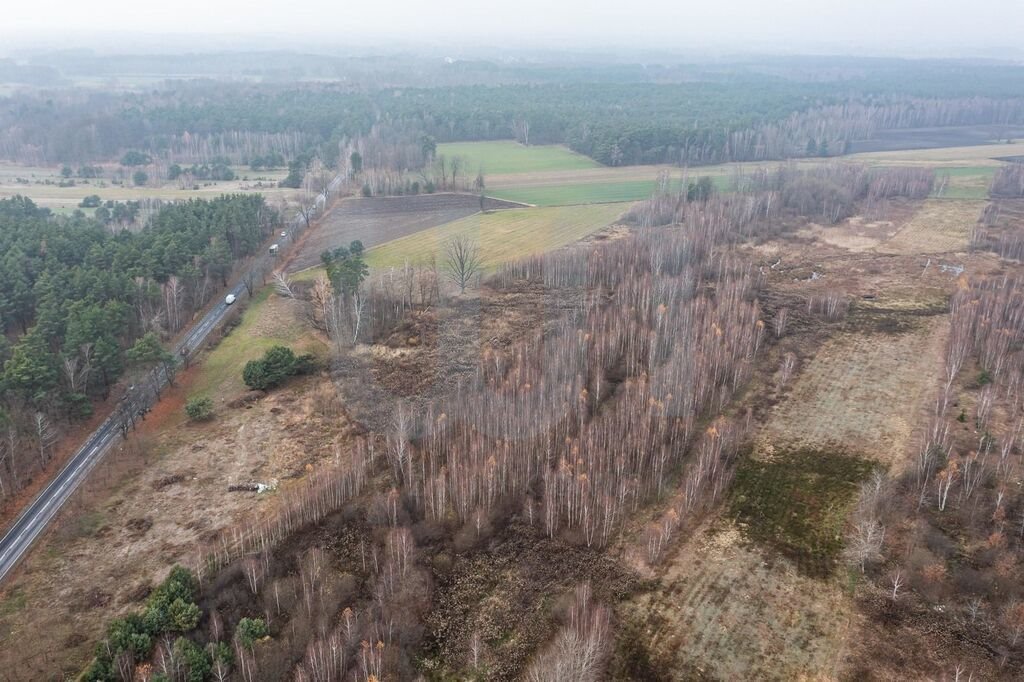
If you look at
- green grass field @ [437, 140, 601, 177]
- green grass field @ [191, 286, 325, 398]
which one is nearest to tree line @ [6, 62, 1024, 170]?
green grass field @ [437, 140, 601, 177]

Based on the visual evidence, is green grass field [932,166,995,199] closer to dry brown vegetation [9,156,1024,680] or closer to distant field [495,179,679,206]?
distant field [495,179,679,206]

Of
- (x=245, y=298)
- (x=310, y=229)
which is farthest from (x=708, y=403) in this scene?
(x=310, y=229)

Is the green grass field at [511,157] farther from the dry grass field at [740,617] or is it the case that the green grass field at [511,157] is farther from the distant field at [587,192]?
the dry grass field at [740,617]

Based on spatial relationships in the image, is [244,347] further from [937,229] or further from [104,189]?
[937,229]

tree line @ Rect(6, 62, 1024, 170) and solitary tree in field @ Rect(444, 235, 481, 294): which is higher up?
tree line @ Rect(6, 62, 1024, 170)

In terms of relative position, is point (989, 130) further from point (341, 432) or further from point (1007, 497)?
point (341, 432)

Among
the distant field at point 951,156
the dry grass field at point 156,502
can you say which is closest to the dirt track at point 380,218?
the dry grass field at point 156,502
